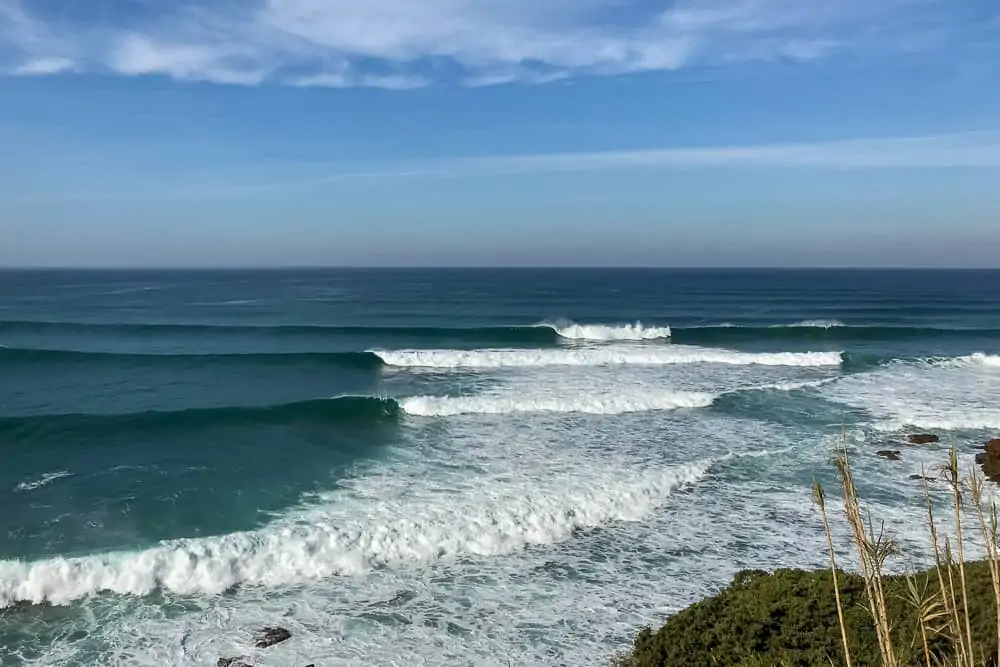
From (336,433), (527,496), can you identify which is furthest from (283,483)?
(527,496)

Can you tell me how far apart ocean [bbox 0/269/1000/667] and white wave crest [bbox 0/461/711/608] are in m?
0.04

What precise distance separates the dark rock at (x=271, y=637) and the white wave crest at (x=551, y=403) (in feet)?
35.2

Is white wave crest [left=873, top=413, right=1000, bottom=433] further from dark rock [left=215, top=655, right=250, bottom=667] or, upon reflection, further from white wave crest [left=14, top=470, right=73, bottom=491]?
white wave crest [left=14, top=470, right=73, bottom=491]

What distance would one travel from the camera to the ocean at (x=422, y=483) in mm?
8227

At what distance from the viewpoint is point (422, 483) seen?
507 inches

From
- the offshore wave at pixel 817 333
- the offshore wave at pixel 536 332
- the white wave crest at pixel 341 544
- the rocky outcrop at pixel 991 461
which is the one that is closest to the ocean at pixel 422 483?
the white wave crest at pixel 341 544

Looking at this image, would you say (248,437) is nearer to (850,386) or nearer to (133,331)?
(850,386)

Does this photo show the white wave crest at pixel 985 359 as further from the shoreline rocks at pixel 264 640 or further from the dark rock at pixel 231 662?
the dark rock at pixel 231 662

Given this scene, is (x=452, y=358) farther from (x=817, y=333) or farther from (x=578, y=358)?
(x=817, y=333)

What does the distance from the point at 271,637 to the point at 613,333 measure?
29363mm

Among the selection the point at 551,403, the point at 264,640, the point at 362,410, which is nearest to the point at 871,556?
the point at 264,640

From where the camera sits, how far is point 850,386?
22000mm

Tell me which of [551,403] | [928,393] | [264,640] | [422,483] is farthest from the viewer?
[928,393]

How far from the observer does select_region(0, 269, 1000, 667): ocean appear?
8227mm
